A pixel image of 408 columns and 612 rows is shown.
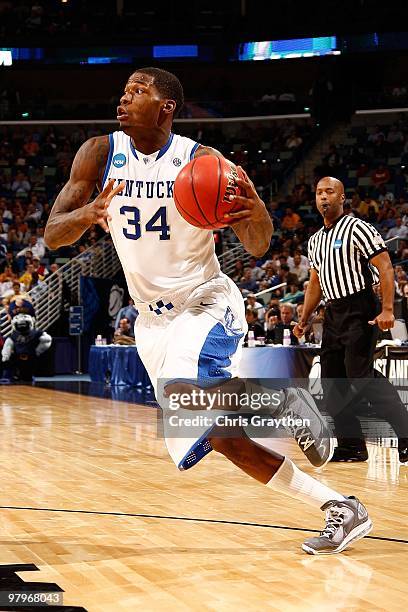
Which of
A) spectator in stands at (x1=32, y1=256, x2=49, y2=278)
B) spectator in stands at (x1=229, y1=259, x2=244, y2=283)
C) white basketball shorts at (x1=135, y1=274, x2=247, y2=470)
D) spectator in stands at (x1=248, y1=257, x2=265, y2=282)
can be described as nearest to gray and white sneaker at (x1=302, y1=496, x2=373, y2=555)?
white basketball shorts at (x1=135, y1=274, x2=247, y2=470)

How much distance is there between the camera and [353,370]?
20.0ft

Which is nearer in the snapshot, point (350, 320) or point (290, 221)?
point (350, 320)

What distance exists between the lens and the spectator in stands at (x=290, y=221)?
18547 millimetres

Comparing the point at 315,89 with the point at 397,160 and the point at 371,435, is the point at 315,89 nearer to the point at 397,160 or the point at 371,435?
the point at 397,160

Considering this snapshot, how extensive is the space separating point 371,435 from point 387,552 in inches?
181

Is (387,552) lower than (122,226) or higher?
lower

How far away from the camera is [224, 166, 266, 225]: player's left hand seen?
10.6 feet

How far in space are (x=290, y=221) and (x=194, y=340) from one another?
50.6ft

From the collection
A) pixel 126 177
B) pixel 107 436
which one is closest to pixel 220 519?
pixel 126 177

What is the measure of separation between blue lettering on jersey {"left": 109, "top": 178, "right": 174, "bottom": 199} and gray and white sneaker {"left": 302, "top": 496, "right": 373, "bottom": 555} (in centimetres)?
136

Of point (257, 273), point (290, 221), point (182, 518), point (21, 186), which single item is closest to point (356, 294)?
point (182, 518)

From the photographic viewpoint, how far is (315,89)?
23.1 m

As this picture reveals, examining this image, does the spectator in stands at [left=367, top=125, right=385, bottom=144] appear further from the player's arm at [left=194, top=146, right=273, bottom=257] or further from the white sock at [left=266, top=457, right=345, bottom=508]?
the white sock at [left=266, top=457, right=345, bottom=508]

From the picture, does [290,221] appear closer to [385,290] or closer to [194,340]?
[385,290]
